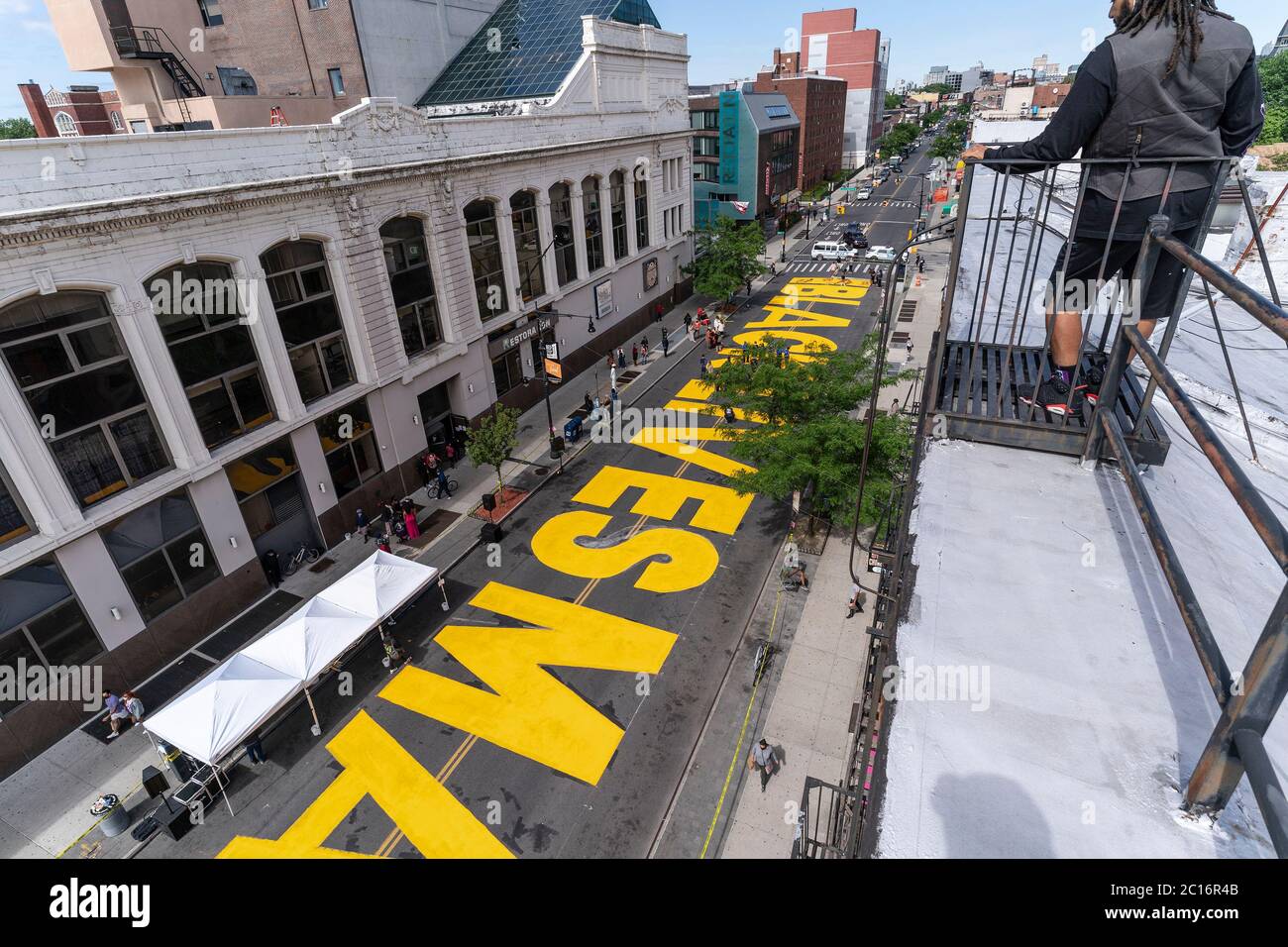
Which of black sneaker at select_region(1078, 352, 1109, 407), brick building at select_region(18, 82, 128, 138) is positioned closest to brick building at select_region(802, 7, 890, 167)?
brick building at select_region(18, 82, 128, 138)

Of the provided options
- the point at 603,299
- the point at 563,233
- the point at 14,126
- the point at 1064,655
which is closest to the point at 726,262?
the point at 603,299

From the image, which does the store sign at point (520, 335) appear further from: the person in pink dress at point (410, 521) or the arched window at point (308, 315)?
the person in pink dress at point (410, 521)

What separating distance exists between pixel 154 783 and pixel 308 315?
14.6m

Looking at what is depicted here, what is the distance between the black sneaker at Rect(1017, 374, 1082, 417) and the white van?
56399 millimetres

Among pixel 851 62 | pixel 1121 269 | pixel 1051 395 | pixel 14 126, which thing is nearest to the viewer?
pixel 1121 269

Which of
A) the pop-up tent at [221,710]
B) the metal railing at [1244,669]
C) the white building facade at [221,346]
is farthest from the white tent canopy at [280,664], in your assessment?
the metal railing at [1244,669]

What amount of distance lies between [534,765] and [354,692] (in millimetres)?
5966

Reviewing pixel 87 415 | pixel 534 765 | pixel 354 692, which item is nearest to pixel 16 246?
pixel 87 415

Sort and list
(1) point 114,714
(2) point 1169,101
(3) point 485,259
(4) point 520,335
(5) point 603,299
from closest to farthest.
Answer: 1. (2) point 1169,101
2. (1) point 114,714
3. (3) point 485,259
4. (4) point 520,335
5. (5) point 603,299

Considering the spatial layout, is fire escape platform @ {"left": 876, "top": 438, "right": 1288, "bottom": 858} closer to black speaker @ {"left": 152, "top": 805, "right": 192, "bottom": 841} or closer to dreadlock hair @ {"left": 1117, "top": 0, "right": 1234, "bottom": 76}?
dreadlock hair @ {"left": 1117, "top": 0, "right": 1234, "bottom": 76}

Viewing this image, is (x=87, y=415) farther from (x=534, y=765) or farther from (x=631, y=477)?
(x=631, y=477)

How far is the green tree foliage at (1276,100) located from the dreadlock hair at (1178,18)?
4087 inches

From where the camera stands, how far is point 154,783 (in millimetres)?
15250

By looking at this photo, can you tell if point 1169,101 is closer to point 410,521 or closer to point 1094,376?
point 1094,376
